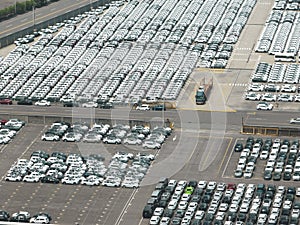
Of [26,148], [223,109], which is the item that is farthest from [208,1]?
[26,148]

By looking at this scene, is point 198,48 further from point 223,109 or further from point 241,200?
point 241,200

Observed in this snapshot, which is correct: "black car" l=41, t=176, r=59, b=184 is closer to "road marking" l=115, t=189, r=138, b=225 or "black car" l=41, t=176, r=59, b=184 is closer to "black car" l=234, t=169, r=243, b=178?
"road marking" l=115, t=189, r=138, b=225

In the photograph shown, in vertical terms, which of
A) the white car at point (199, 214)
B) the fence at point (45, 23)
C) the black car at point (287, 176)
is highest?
the white car at point (199, 214)

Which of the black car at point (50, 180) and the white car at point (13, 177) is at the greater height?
the black car at point (50, 180)

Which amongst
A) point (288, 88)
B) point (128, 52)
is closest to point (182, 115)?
point (288, 88)

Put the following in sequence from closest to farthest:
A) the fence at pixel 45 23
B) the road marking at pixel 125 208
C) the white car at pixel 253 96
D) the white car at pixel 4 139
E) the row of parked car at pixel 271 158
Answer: the road marking at pixel 125 208 → the row of parked car at pixel 271 158 → the white car at pixel 4 139 → the white car at pixel 253 96 → the fence at pixel 45 23

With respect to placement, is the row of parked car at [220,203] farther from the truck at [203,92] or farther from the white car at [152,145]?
the truck at [203,92]

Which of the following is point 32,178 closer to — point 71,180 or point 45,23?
point 71,180

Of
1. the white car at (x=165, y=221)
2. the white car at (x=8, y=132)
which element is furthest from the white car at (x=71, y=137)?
the white car at (x=165, y=221)
